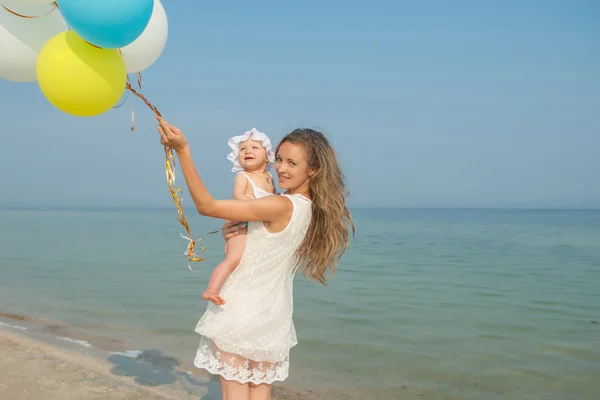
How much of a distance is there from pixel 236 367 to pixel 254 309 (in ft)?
1.00

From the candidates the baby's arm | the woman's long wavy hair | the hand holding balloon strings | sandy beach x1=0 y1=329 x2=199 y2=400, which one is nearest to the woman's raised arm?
the hand holding balloon strings

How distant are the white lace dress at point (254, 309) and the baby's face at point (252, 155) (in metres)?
0.53

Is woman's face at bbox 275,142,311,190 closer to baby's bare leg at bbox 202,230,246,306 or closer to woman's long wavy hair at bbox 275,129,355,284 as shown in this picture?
woman's long wavy hair at bbox 275,129,355,284

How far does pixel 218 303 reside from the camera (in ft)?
8.68

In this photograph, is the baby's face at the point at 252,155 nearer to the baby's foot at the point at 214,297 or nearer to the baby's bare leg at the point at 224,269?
the baby's bare leg at the point at 224,269

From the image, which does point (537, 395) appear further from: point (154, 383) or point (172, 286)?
point (172, 286)

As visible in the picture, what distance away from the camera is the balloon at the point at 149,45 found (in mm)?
2680

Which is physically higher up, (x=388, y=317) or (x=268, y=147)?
(x=268, y=147)

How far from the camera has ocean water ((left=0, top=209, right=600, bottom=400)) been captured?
5539 mm

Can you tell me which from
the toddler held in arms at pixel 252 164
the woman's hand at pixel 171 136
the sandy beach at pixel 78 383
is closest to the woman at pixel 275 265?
the toddler held in arms at pixel 252 164

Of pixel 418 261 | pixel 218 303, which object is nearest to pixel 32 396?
pixel 218 303

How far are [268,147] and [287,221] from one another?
2.27 ft

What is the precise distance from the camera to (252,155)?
3143 millimetres

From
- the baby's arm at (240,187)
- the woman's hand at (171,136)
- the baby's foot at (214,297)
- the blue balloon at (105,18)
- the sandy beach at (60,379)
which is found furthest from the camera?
the sandy beach at (60,379)
